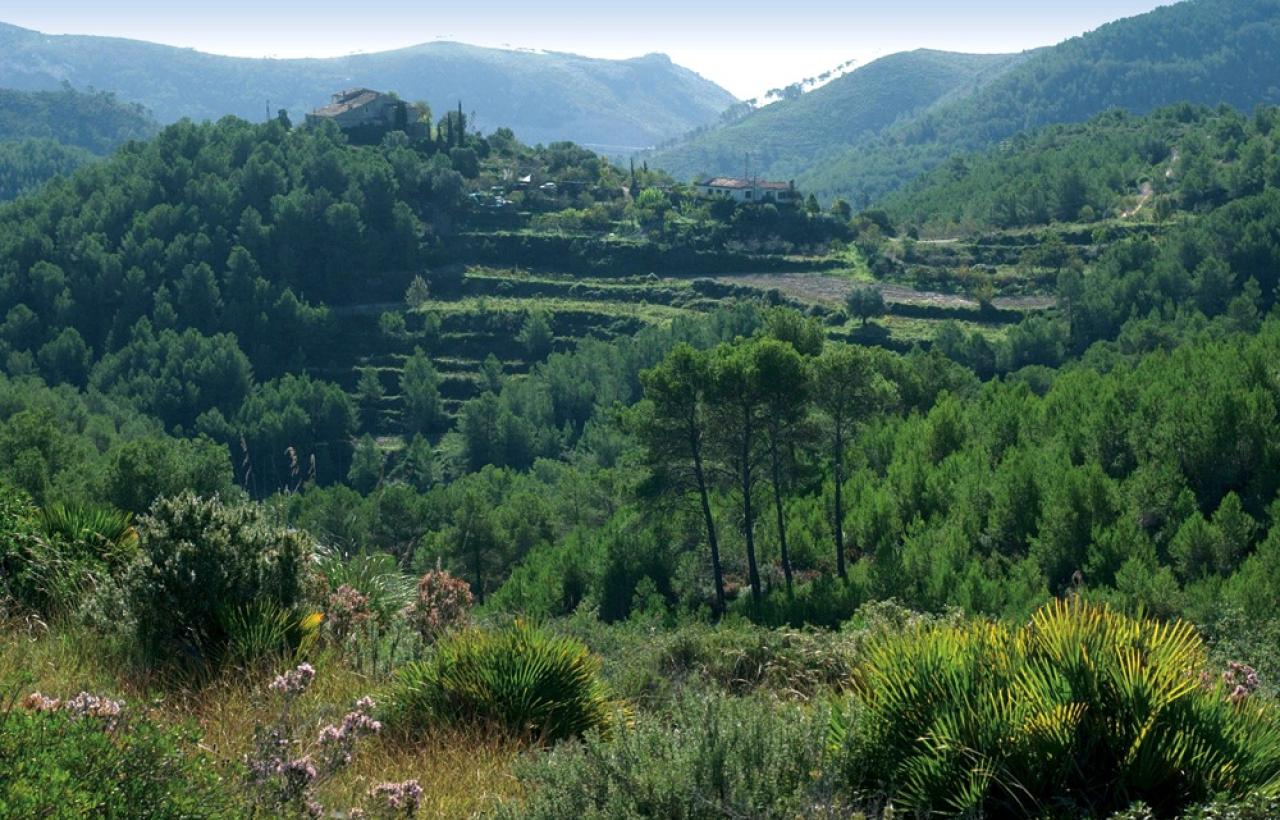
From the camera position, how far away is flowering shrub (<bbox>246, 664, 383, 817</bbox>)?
407 centimetres

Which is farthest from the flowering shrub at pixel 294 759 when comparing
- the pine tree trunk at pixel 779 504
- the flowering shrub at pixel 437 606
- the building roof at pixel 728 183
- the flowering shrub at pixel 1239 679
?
the building roof at pixel 728 183

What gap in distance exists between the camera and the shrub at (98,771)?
3.40m

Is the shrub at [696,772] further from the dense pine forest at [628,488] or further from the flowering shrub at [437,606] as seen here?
the flowering shrub at [437,606]

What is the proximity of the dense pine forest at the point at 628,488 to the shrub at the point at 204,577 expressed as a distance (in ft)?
0.07

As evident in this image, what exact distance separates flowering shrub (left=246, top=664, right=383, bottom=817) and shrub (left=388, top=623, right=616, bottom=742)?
1.04 metres

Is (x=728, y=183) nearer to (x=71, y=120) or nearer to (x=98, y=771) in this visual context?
(x=98, y=771)

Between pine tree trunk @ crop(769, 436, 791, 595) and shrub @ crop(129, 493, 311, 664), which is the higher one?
shrub @ crop(129, 493, 311, 664)

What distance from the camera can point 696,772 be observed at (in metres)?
4.41

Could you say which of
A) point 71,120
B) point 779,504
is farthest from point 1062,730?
point 71,120

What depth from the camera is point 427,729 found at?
5754mm

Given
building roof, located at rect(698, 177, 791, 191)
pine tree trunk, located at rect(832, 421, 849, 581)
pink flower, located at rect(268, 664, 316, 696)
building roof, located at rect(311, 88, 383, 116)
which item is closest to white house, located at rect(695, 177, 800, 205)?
building roof, located at rect(698, 177, 791, 191)

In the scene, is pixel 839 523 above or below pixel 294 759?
below

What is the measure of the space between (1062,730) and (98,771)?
3.17 m

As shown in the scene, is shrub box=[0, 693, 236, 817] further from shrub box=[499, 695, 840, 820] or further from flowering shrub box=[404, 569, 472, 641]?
flowering shrub box=[404, 569, 472, 641]
